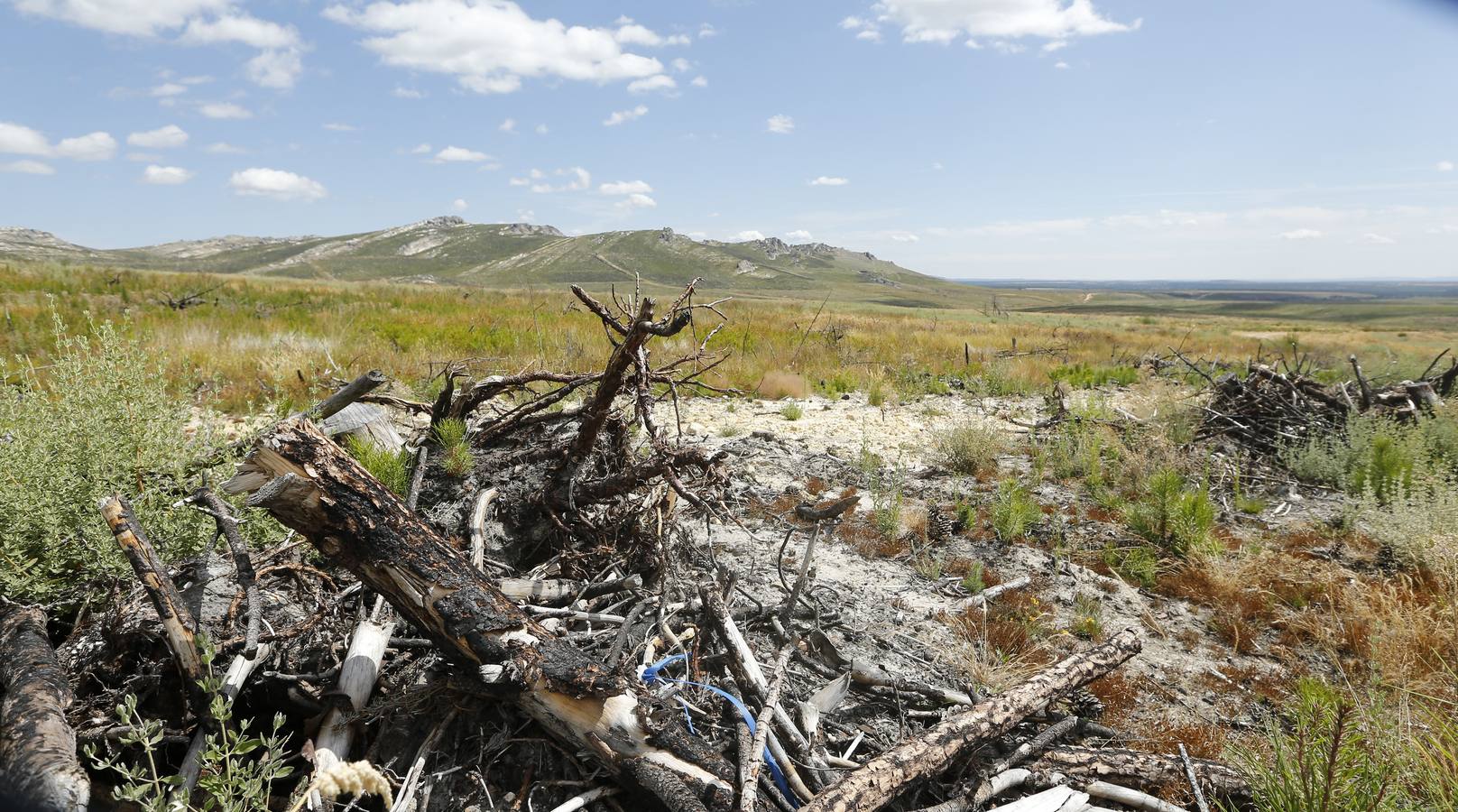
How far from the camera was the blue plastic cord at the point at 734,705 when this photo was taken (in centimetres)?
226

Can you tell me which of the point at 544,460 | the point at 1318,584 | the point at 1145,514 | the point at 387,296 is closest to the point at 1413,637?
the point at 1318,584

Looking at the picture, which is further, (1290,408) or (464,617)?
(1290,408)

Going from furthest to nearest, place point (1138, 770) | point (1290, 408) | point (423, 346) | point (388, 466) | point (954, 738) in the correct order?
point (423, 346), point (1290, 408), point (388, 466), point (1138, 770), point (954, 738)

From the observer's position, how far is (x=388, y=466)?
3904 millimetres

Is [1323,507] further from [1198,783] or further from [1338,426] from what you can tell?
[1198,783]

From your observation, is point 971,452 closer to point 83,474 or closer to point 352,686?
point 352,686

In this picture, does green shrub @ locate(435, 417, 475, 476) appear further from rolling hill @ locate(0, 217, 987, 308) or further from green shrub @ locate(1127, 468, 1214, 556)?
rolling hill @ locate(0, 217, 987, 308)

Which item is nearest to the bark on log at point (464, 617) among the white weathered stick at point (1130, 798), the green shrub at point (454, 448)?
the white weathered stick at point (1130, 798)

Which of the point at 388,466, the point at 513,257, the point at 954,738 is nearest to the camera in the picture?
the point at 954,738

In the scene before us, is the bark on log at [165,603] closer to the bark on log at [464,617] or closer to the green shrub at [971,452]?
the bark on log at [464,617]

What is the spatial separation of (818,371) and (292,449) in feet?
34.2

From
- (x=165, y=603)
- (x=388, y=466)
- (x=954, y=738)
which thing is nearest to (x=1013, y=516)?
(x=954, y=738)

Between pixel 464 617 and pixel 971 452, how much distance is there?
5823mm

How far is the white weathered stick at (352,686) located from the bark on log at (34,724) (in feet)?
1.97
